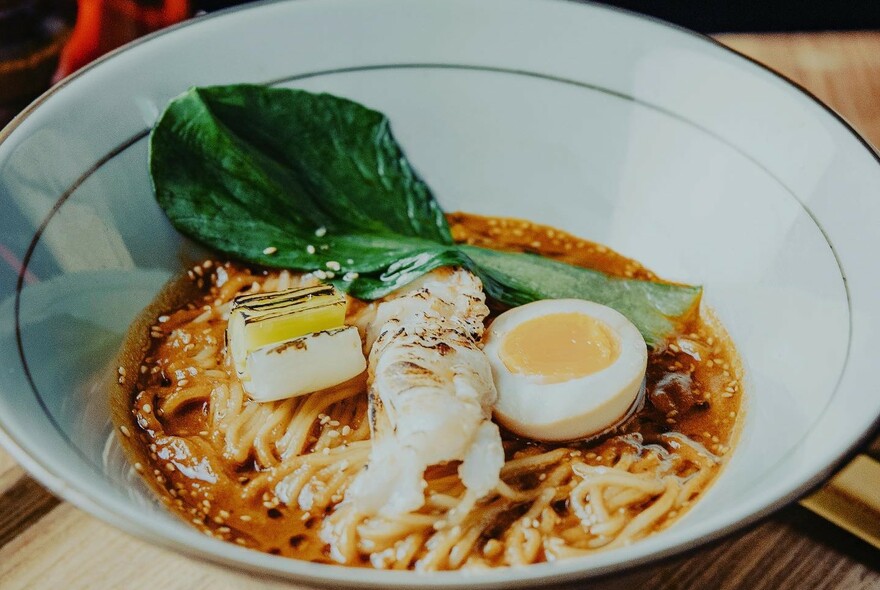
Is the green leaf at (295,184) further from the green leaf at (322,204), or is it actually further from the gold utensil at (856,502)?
the gold utensil at (856,502)

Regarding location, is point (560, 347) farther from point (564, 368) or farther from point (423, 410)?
point (423, 410)

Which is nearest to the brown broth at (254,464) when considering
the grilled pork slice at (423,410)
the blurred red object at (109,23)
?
the grilled pork slice at (423,410)

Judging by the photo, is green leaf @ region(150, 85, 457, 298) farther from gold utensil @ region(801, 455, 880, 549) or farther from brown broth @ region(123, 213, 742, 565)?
gold utensil @ region(801, 455, 880, 549)

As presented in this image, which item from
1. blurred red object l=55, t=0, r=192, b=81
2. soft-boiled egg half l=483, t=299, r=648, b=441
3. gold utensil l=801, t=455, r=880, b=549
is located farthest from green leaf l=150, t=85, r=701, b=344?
blurred red object l=55, t=0, r=192, b=81

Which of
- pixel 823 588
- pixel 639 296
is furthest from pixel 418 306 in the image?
pixel 823 588

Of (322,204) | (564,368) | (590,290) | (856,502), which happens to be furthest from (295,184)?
(856,502)

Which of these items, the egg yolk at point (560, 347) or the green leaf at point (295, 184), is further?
the green leaf at point (295, 184)
